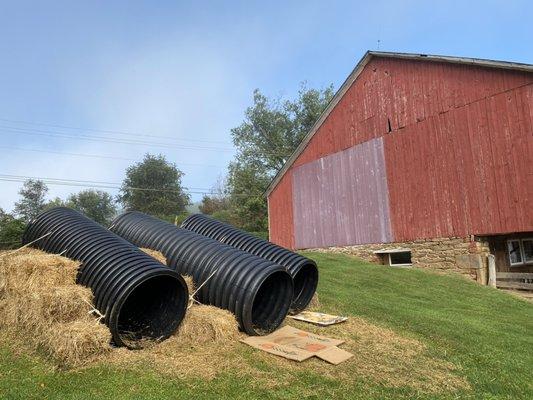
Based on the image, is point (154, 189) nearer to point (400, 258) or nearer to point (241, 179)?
point (241, 179)

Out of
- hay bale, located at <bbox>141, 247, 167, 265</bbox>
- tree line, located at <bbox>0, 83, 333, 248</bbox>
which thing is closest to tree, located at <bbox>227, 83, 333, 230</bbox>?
tree line, located at <bbox>0, 83, 333, 248</bbox>

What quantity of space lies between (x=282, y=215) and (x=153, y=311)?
17815 mm

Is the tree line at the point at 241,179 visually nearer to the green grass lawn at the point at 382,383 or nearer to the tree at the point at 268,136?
the tree at the point at 268,136

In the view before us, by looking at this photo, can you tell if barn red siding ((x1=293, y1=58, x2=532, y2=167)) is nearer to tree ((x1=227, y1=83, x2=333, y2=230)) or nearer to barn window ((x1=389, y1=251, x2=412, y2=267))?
barn window ((x1=389, y1=251, x2=412, y2=267))

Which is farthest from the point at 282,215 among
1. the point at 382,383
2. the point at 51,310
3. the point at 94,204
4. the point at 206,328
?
the point at 94,204

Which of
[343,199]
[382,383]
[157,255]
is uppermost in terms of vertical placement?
[343,199]

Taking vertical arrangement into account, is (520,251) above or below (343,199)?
below

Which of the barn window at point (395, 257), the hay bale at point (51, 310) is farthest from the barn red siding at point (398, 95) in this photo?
the hay bale at point (51, 310)

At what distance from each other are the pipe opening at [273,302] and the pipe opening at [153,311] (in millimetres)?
1404

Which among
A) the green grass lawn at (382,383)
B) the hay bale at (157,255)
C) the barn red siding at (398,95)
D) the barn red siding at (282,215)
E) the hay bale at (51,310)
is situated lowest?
the green grass lawn at (382,383)

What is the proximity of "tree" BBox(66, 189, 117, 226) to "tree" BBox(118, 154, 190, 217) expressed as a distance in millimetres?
9830

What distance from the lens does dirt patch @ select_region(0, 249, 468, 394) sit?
219 inches

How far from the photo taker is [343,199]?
21.2m

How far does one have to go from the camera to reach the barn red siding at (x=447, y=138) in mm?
15281
